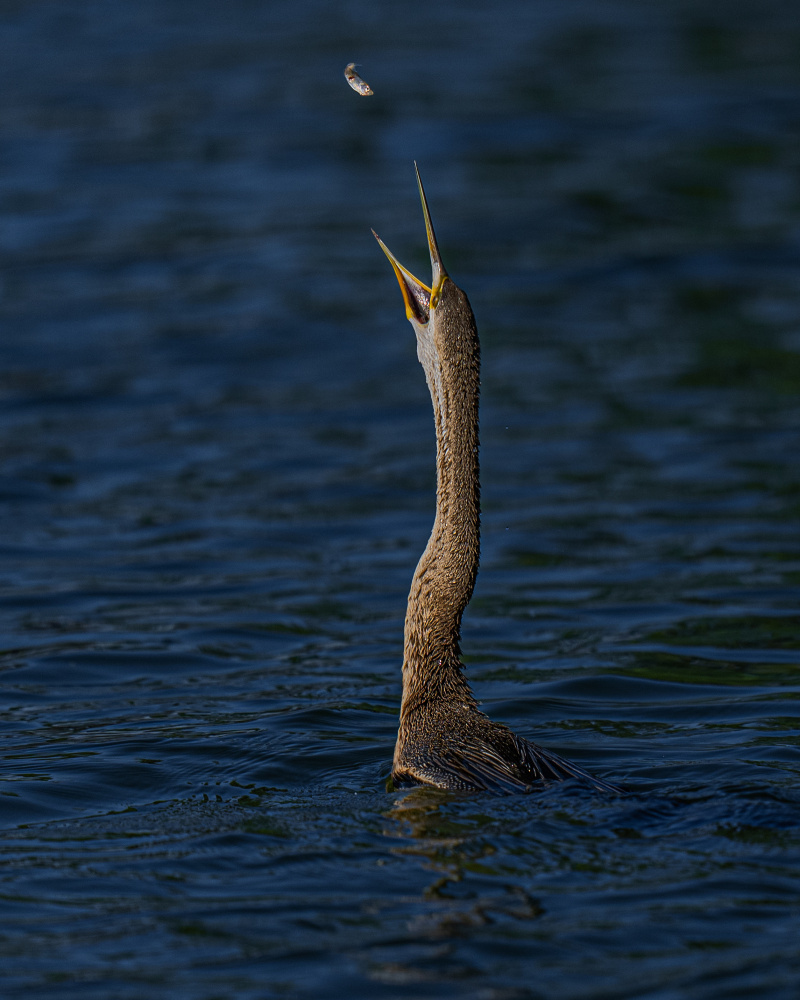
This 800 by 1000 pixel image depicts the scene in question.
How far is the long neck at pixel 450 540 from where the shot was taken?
7453mm

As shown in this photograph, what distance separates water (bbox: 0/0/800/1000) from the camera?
5.97 metres

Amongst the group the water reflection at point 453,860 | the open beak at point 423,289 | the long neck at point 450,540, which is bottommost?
the water reflection at point 453,860

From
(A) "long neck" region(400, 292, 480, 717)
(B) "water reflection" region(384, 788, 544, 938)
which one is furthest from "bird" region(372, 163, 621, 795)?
(B) "water reflection" region(384, 788, 544, 938)

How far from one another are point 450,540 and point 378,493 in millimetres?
5788

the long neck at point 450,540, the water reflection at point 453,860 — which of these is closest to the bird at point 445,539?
the long neck at point 450,540

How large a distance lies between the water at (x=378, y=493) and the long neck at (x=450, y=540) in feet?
1.95

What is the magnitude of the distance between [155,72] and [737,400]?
1301 centimetres

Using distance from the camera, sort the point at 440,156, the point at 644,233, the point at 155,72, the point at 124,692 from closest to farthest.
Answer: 1. the point at 124,692
2. the point at 644,233
3. the point at 440,156
4. the point at 155,72

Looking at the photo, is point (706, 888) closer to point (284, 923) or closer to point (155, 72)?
point (284, 923)

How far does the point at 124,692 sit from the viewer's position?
9.31m

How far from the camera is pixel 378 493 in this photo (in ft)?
43.6

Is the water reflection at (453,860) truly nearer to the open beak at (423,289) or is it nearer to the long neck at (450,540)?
the long neck at (450,540)

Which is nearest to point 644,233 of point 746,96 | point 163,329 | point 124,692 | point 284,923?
point 746,96

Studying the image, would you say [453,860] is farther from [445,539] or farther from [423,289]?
[423,289]
